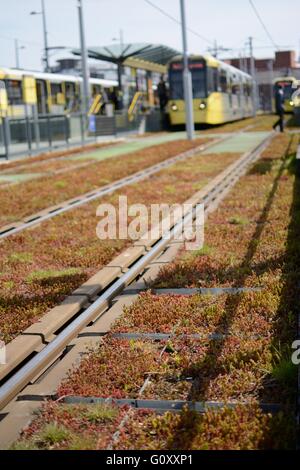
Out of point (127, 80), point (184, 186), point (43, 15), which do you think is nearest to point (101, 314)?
point (184, 186)

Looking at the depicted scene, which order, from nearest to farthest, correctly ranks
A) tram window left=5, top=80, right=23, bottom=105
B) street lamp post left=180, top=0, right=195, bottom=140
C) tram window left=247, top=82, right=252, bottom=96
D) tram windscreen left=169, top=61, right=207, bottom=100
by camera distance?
tram window left=5, top=80, right=23, bottom=105 < street lamp post left=180, top=0, right=195, bottom=140 < tram windscreen left=169, top=61, right=207, bottom=100 < tram window left=247, top=82, right=252, bottom=96

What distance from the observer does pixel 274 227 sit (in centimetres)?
871

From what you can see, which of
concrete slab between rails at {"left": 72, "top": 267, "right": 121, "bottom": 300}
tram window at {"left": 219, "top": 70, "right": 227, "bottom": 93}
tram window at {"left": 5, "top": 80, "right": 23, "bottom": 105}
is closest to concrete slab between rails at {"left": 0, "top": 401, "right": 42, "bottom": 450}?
concrete slab between rails at {"left": 72, "top": 267, "right": 121, "bottom": 300}

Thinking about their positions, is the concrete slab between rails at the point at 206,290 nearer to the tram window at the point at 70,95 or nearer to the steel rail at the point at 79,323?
the steel rail at the point at 79,323

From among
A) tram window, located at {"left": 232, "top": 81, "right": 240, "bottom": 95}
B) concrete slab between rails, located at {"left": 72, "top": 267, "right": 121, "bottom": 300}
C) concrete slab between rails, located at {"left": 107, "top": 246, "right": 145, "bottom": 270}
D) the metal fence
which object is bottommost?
concrete slab between rails, located at {"left": 72, "top": 267, "right": 121, "bottom": 300}

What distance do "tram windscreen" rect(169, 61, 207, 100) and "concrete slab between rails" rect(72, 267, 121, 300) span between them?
1160 inches

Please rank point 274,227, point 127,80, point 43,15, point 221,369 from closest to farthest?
point 221,369 < point 274,227 < point 127,80 < point 43,15

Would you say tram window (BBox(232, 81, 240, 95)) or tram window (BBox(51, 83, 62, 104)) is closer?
tram window (BBox(51, 83, 62, 104))

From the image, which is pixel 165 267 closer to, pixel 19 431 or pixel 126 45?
pixel 19 431

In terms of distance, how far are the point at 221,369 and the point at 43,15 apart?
5027cm

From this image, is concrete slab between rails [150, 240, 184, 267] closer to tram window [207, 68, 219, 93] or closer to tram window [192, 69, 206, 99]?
tram window [192, 69, 206, 99]

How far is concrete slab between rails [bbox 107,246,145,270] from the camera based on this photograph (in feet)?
24.3

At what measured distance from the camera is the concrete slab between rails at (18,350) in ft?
15.1

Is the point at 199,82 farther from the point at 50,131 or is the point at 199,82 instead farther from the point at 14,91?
the point at 50,131
